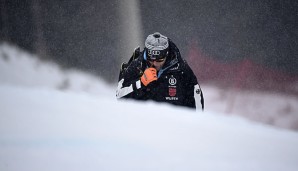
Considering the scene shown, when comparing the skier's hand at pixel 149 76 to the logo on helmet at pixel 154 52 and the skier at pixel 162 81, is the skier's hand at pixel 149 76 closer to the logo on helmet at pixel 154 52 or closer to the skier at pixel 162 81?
the skier at pixel 162 81

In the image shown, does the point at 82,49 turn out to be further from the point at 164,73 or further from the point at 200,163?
the point at 200,163

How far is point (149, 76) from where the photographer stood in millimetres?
3236

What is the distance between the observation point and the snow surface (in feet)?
2.84

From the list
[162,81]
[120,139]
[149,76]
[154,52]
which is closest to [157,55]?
[154,52]

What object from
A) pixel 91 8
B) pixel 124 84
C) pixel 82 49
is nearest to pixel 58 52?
pixel 82 49

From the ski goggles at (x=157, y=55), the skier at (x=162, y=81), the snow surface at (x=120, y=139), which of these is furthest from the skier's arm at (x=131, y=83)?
the snow surface at (x=120, y=139)

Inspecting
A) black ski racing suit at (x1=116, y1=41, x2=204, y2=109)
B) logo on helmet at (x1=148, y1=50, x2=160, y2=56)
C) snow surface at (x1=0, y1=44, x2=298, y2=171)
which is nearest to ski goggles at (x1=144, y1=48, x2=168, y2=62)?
logo on helmet at (x1=148, y1=50, x2=160, y2=56)

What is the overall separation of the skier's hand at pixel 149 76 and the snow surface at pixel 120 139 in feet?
7.25

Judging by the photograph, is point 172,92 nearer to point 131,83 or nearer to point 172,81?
point 172,81

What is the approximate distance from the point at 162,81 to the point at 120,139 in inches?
100

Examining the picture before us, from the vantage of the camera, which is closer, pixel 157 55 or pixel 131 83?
pixel 157 55

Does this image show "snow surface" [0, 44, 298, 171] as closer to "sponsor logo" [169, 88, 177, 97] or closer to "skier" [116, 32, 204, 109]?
"skier" [116, 32, 204, 109]

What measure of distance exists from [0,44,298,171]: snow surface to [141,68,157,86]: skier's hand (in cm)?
221

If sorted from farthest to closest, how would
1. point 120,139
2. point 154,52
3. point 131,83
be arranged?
point 131,83, point 154,52, point 120,139
